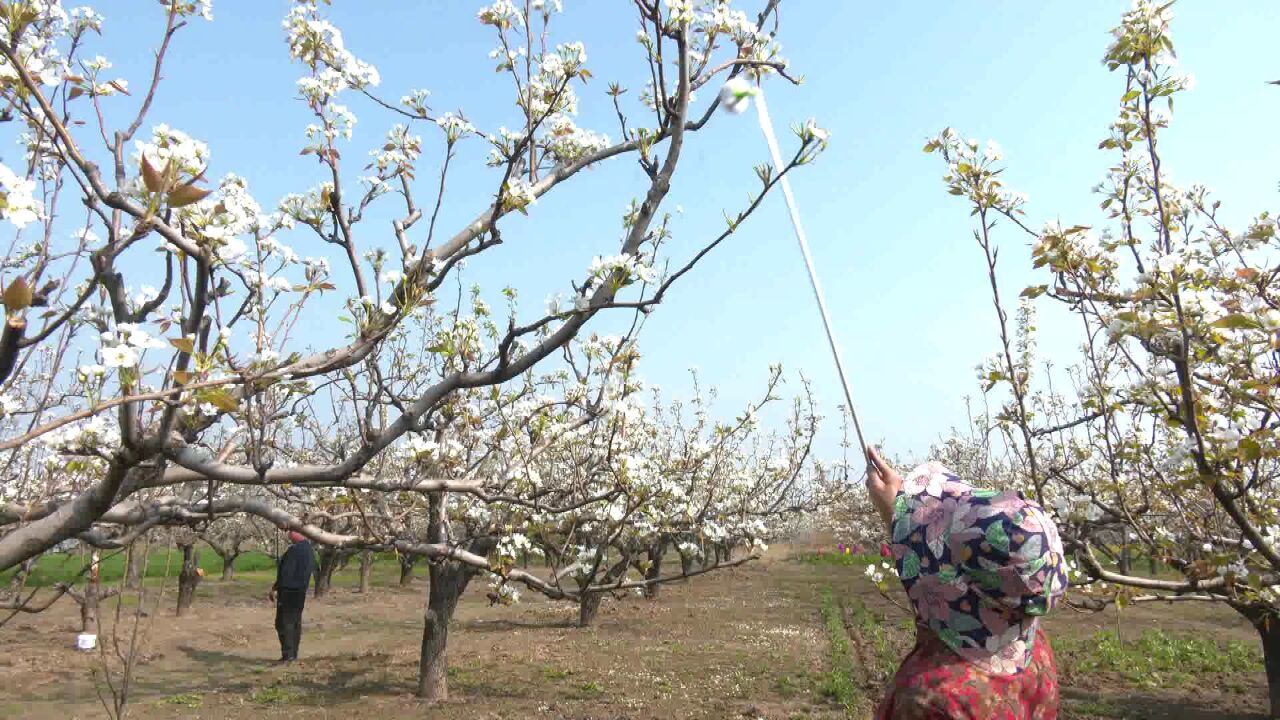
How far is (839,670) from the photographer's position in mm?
10578

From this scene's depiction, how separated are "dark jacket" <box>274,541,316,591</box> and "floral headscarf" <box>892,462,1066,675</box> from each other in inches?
432

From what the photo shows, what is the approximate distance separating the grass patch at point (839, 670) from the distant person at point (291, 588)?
7071mm

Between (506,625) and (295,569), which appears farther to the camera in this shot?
(506,625)

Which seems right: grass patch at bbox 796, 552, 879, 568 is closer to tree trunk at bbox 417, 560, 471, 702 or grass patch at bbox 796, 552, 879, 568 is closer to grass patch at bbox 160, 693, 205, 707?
tree trunk at bbox 417, 560, 471, 702

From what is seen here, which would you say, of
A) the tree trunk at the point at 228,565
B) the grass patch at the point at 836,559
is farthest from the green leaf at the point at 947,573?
the grass patch at the point at 836,559

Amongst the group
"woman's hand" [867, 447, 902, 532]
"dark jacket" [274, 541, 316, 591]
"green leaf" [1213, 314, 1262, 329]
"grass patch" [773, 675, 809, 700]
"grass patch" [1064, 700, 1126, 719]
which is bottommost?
"grass patch" [1064, 700, 1126, 719]

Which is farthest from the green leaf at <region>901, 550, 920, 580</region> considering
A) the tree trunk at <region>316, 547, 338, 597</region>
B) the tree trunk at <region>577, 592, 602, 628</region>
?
the tree trunk at <region>316, 547, 338, 597</region>

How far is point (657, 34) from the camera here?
3.35 m

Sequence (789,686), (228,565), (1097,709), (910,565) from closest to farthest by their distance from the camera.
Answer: (910,565), (1097,709), (789,686), (228,565)

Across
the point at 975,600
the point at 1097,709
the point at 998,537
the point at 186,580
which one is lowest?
the point at 1097,709

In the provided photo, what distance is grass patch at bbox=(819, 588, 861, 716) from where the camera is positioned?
8.99 metres

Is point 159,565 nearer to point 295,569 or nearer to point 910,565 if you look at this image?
point 295,569

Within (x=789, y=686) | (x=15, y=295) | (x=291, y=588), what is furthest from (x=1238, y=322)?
(x=291, y=588)

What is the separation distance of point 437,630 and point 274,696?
83.9 inches
